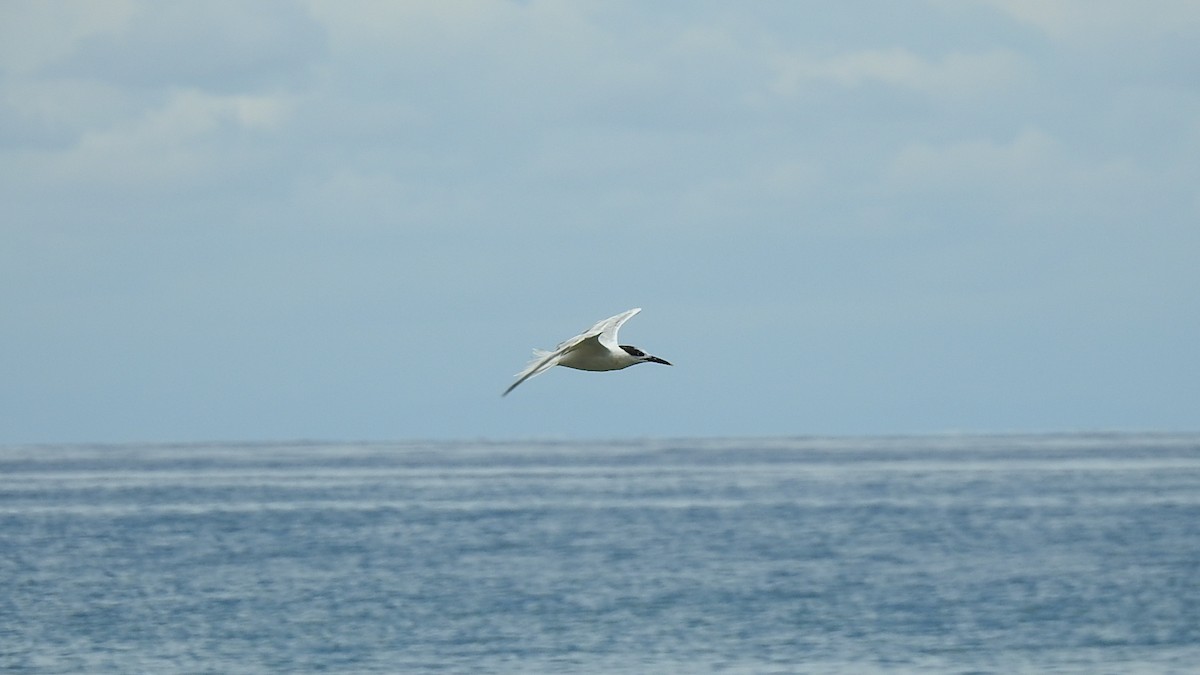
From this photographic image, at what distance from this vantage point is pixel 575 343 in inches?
742

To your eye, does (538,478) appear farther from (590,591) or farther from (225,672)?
(225,672)

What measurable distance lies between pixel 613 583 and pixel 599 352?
32.5 m

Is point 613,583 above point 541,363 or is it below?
below

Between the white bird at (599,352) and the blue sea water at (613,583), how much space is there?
55.1 feet

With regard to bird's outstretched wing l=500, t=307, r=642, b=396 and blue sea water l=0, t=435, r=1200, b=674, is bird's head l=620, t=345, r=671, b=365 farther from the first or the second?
blue sea water l=0, t=435, r=1200, b=674

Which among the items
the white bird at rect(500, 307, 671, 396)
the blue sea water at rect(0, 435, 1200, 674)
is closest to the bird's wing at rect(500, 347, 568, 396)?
the white bird at rect(500, 307, 671, 396)

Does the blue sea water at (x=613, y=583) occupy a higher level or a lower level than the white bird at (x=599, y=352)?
lower

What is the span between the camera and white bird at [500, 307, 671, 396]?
62.1 feet

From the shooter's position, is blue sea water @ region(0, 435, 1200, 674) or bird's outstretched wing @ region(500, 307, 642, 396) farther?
blue sea water @ region(0, 435, 1200, 674)

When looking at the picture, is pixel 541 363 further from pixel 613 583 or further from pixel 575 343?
pixel 613 583

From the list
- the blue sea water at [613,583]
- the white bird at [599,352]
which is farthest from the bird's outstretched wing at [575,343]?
the blue sea water at [613,583]

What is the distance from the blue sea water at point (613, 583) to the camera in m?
39.7

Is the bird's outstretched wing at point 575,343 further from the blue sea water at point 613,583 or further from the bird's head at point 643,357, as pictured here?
the blue sea water at point 613,583

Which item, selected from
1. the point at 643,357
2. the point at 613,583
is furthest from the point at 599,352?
the point at 613,583
